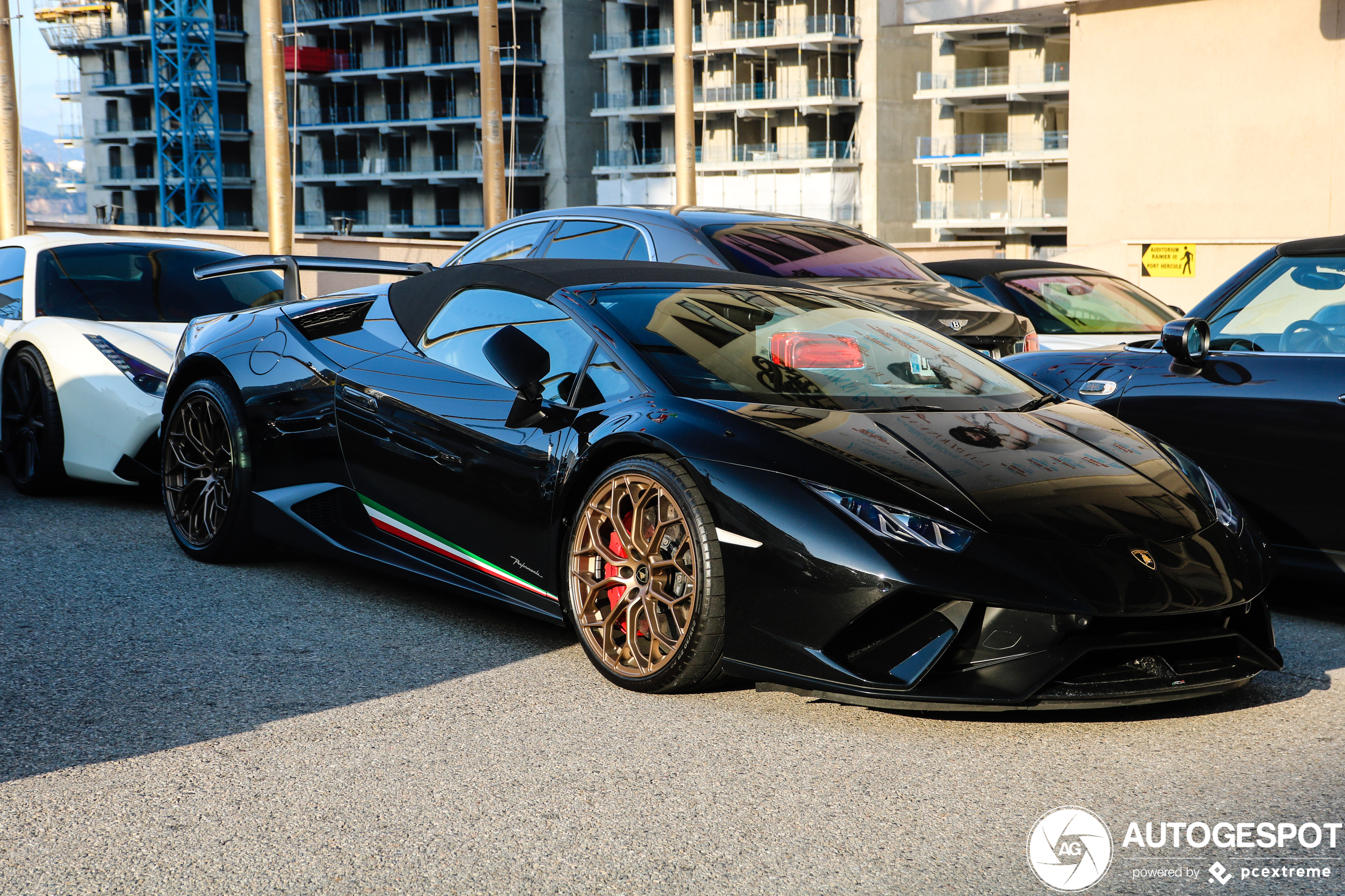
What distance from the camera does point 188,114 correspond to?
81125 mm

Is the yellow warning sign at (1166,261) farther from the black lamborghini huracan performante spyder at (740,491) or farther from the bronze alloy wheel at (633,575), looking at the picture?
the bronze alloy wheel at (633,575)

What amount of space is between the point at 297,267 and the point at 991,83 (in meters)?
59.8

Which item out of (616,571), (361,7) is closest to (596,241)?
(616,571)

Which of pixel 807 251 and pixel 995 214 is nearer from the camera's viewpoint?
pixel 807 251

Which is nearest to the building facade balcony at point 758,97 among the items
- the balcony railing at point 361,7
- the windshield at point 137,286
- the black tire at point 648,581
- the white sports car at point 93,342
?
the balcony railing at point 361,7

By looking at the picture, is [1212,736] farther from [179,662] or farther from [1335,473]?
[179,662]

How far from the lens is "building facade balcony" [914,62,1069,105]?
192 ft

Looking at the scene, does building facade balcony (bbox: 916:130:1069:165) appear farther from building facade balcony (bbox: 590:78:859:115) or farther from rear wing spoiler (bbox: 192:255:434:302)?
rear wing spoiler (bbox: 192:255:434:302)

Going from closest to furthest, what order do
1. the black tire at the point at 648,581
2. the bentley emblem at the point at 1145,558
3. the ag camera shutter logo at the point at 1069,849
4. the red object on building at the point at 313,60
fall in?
the ag camera shutter logo at the point at 1069,849 < the bentley emblem at the point at 1145,558 < the black tire at the point at 648,581 < the red object on building at the point at 313,60

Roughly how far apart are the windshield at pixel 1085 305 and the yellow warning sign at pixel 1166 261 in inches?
323

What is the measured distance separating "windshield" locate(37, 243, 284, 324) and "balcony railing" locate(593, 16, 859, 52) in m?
60.4

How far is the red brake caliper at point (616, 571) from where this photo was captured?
3859 millimetres

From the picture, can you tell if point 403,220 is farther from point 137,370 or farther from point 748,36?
point 137,370

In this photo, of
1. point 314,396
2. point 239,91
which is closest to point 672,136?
point 239,91
